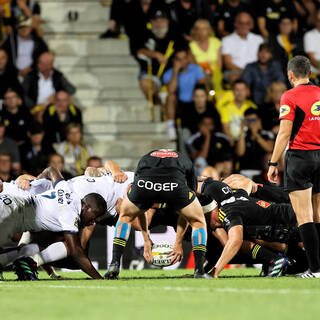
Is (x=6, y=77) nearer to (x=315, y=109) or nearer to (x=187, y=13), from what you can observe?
(x=187, y=13)

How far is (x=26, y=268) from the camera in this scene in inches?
329

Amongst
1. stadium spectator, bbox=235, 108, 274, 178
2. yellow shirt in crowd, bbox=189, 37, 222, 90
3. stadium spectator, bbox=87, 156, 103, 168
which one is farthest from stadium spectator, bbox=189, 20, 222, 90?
stadium spectator, bbox=87, 156, 103, 168

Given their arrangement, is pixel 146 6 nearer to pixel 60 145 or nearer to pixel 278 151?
pixel 60 145

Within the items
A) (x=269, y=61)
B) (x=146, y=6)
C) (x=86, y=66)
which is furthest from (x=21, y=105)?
(x=269, y=61)

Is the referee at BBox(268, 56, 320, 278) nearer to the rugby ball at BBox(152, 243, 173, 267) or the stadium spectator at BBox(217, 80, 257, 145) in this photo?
the rugby ball at BBox(152, 243, 173, 267)

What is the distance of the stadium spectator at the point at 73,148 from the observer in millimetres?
13820

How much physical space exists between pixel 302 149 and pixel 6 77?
760 cm

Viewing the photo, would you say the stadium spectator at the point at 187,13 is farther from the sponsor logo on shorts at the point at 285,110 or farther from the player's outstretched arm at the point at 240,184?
the sponsor logo on shorts at the point at 285,110

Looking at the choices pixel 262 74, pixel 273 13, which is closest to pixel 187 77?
pixel 262 74

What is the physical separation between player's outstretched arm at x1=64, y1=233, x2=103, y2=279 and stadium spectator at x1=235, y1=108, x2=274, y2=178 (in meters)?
5.85

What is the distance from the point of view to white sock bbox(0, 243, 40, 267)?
8.67m

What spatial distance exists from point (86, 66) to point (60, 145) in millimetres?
2440

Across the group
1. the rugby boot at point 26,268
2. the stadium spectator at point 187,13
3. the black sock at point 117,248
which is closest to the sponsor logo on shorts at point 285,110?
the black sock at point 117,248

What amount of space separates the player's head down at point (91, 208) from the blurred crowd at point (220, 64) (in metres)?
4.56
